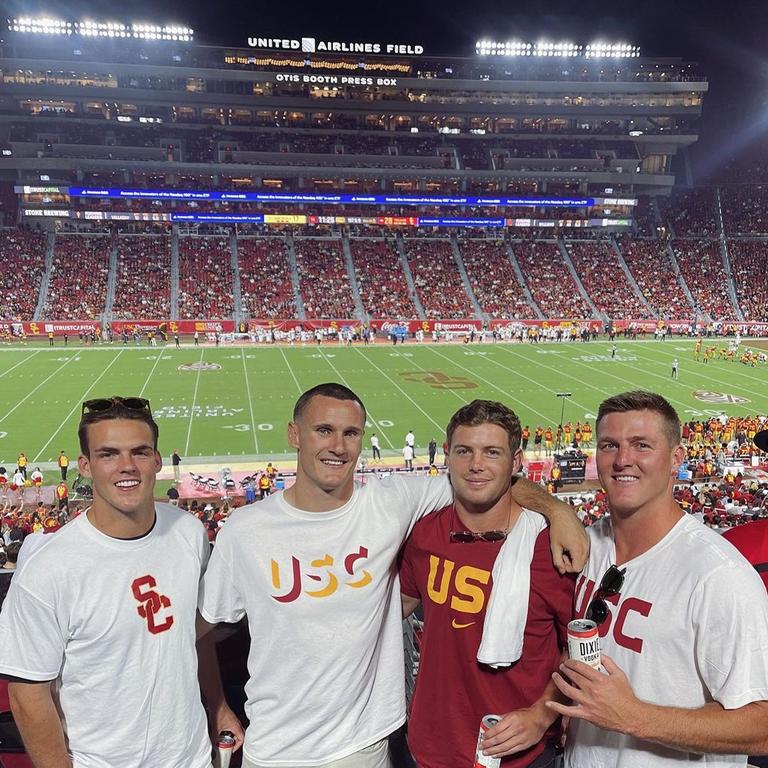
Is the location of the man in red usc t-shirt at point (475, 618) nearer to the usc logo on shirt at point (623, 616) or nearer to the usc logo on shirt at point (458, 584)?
the usc logo on shirt at point (458, 584)

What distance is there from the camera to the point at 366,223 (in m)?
54.6

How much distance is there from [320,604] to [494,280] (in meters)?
47.9

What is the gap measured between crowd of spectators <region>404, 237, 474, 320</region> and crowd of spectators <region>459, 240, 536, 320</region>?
4.17 feet

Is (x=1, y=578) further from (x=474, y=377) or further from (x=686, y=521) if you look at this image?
(x=474, y=377)

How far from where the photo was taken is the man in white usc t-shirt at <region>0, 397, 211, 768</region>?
251 cm


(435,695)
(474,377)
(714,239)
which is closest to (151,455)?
(435,695)

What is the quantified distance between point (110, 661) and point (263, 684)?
658 millimetres

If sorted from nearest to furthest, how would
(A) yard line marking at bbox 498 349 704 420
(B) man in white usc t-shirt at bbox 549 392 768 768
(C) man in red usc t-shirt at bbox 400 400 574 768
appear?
(B) man in white usc t-shirt at bbox 549 392 768 768 < (C) man in red usc t-shirt at bbox 400 400 574 768 < (A) yard line marking at bbox 498 349 704 420

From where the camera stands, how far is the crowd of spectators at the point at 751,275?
46.6m

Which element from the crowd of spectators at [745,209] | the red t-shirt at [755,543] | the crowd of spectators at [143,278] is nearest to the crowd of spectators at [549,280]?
the crowd of spectators at [745,209]

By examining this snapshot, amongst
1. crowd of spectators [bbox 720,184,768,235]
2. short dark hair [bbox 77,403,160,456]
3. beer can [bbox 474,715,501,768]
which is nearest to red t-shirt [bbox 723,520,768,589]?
beer can [bbox 474,715,501,768]

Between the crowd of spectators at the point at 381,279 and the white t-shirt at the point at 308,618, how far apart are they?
40.2m

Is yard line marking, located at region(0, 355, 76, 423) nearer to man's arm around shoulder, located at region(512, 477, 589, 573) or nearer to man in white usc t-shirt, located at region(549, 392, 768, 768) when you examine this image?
man's arm around shoulder, located at region(512, 477, 589, 573)

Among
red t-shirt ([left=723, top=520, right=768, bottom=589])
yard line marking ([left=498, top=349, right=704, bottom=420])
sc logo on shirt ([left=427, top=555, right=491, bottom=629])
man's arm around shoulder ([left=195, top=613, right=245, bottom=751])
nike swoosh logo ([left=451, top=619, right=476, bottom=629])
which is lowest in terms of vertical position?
yard line marking ([left=498, top=349, right=704, bottom=420])
